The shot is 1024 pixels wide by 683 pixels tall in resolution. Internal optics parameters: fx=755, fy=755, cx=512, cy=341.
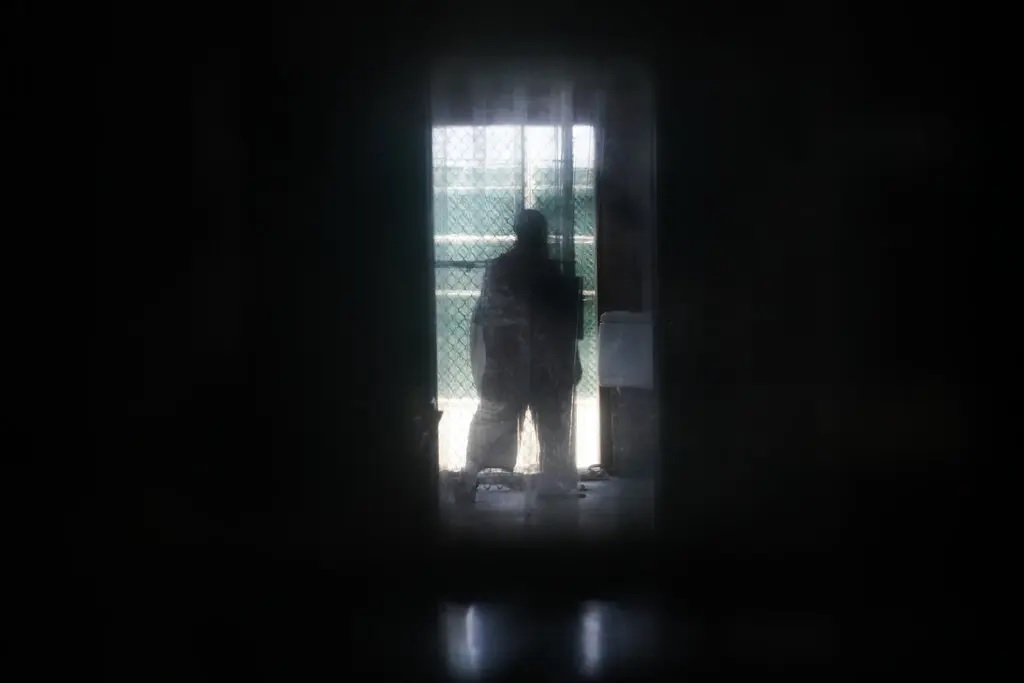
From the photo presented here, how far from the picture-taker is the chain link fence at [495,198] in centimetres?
136

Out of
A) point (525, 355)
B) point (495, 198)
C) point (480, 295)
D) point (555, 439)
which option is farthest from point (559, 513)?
point (495, 198)

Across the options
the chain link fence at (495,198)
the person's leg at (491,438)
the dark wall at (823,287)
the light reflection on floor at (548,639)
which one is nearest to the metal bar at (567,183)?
the chain link fence at (495,198)

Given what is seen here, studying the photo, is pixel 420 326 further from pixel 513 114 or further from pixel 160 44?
pixel 160 44

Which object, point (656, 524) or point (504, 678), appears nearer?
point (504, 678)

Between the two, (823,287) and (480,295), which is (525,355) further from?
(823,287)

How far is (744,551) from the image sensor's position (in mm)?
1379

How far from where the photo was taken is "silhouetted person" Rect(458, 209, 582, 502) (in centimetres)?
139

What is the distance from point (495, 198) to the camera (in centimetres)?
137

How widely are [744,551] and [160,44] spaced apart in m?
1.37

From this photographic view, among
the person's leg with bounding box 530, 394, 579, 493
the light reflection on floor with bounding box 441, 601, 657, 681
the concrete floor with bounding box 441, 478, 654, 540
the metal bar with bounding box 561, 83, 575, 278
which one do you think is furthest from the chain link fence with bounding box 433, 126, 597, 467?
the light reflection on floor with bounding box 441, 601, 657, 681

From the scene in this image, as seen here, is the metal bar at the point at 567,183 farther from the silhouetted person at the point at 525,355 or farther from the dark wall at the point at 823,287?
the dark wall at the point at 823,287

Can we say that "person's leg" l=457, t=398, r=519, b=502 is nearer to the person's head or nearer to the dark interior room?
the dark interior room

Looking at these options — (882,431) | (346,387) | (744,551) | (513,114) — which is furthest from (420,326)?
(882,431)

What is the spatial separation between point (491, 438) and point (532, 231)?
0.39 m
